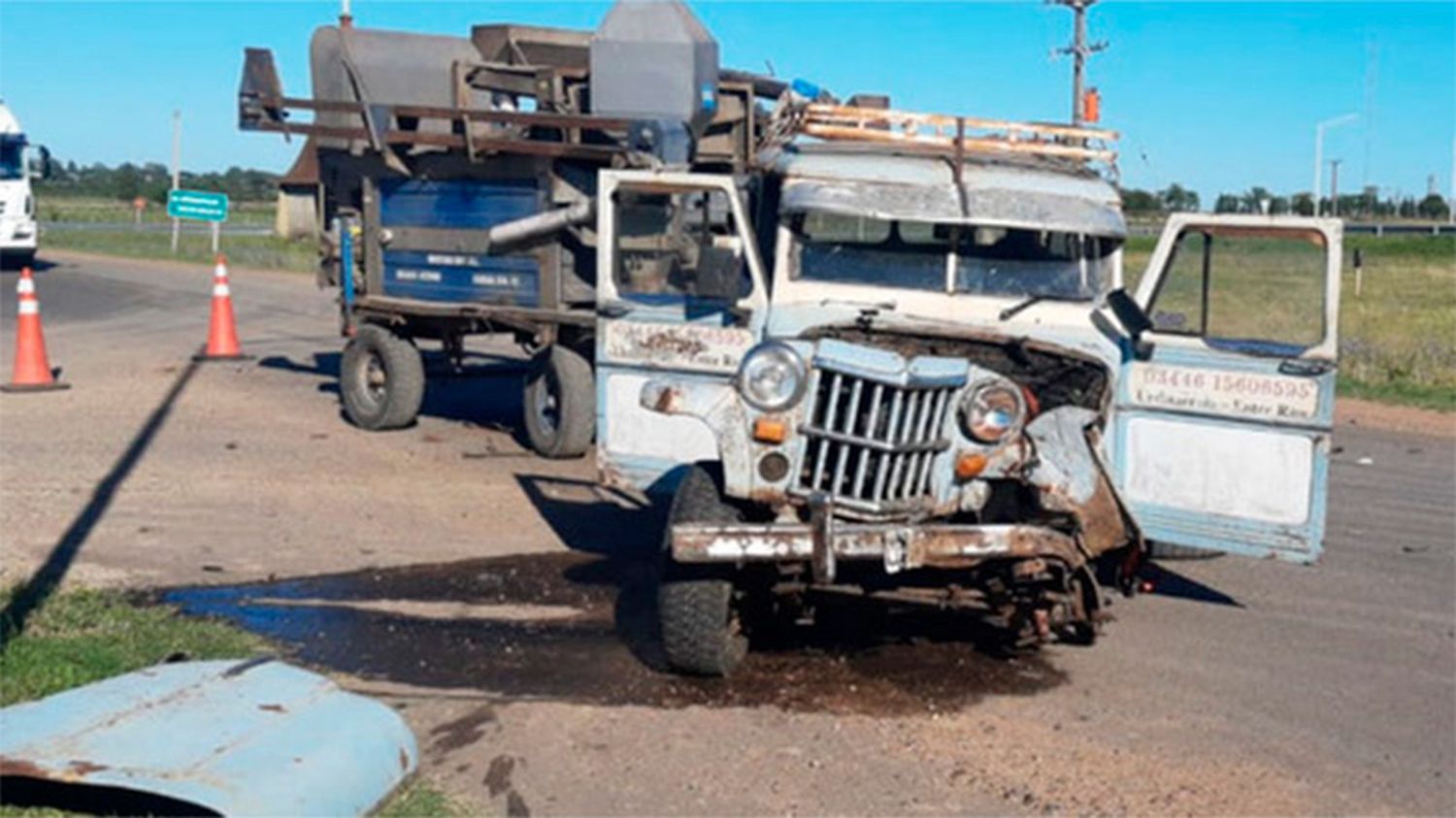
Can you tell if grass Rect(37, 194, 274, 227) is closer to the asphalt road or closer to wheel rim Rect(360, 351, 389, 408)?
wheel rim Rect(360, 351, 389, 408)

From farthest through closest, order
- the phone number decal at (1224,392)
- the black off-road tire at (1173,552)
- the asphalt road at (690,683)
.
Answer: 1. the black off-road tire at (1173,552)
2. the phone number decal at (1224,392)
3. the asphalt road at (690,683)

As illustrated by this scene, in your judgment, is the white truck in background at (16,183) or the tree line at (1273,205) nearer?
the tree line at (1273,205)

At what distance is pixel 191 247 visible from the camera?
45.2 m

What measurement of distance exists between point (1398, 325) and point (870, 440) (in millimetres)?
26216

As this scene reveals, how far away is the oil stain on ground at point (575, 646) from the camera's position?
6547mm

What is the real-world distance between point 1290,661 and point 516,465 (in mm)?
6022

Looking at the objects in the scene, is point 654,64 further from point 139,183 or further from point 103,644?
point 139,183

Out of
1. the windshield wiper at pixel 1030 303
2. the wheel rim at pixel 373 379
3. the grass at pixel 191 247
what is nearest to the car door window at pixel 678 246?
the windshield wiper at pixel 1030 303

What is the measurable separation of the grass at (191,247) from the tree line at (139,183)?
33705 millimetres

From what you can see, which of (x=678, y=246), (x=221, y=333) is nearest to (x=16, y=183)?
(x=221, y=333)

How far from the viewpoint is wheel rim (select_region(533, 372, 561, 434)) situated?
38.9 ft

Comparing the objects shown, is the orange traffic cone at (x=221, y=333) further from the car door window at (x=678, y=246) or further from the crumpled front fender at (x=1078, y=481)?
the crumpled front fender at (x=1078, y=481)

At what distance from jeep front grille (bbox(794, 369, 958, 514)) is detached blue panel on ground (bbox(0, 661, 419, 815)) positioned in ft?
6.06

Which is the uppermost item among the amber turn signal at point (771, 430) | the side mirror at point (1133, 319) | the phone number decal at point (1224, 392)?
the side mirror at point (1133, 319)
